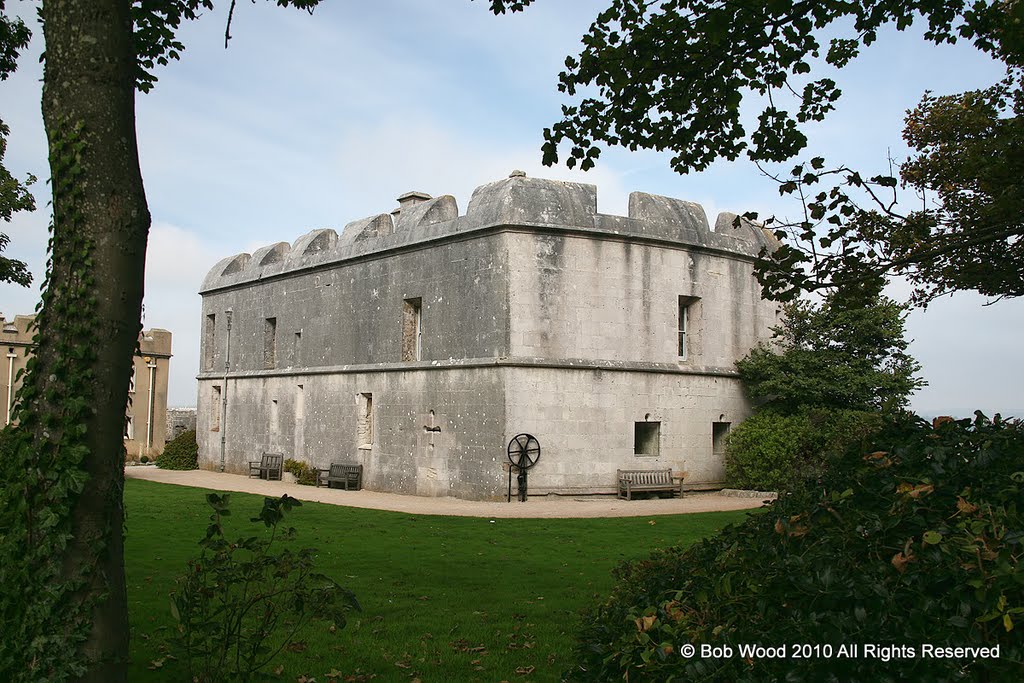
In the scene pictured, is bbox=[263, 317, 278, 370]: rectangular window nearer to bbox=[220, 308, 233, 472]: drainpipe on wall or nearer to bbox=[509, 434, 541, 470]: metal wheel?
bbox=[220, 308, 233, 472]: drainpipe on wall

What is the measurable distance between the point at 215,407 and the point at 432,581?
23.8 metres

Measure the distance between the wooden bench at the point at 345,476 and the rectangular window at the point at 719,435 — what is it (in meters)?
9.30

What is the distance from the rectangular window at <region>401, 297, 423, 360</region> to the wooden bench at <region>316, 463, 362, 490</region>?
11.1ft

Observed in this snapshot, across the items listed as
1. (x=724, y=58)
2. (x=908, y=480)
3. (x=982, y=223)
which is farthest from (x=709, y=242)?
(x=908, y=480)

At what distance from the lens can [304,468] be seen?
83.1 ft

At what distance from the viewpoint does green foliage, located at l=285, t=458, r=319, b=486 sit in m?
24.8

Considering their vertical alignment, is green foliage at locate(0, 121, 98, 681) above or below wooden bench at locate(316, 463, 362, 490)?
above

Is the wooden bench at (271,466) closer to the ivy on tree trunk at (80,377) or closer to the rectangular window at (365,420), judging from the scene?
the rectangular window at (365,420)

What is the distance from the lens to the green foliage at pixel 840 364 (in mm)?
21906

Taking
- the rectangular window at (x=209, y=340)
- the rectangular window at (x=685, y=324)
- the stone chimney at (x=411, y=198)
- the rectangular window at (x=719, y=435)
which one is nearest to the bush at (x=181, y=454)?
the rectangular window at (x=209, y=340)

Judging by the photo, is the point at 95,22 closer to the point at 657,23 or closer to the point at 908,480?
the point at 657,23

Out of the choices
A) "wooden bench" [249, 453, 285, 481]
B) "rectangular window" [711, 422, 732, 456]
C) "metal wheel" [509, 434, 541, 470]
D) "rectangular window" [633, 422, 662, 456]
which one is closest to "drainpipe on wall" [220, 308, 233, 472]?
"wooden bench" [249, 453, 285, 481]

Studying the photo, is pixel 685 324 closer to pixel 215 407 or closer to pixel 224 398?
pixel 224 398

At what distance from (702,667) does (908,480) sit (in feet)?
4.56
